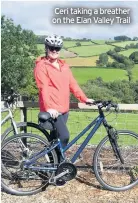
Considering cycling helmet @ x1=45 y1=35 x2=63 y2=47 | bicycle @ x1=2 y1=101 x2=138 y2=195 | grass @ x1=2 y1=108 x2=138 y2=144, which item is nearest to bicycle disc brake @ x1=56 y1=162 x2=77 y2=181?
bicycle @ x1=2 y1=101 x2=138 y2=195

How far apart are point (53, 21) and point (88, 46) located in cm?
608

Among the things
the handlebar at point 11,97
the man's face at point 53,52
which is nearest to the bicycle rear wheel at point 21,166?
the handlebar at point 11,97

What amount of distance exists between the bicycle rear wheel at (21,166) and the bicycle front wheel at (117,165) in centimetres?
59

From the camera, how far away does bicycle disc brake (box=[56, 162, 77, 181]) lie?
391cm

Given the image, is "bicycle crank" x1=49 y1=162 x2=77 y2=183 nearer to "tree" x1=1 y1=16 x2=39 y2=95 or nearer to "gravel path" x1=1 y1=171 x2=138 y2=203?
"gravel path" x1=1 y1=171 x2=138 y2=203

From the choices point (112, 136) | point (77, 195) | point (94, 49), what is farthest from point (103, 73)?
point (77, 195)

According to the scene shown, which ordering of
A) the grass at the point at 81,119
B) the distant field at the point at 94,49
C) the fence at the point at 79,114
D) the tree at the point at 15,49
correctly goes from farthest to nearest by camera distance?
the tree at the point at 15,49, the distant field at the point at 94,49, the fence at the point at 79,114, the grass at the point at 81,119

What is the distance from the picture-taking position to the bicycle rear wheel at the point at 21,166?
152 inches

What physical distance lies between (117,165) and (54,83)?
4.33 ft

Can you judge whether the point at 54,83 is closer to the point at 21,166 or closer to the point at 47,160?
the point at 47,160

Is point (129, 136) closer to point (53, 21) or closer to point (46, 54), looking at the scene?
point (46, 54)

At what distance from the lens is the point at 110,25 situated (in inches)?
204

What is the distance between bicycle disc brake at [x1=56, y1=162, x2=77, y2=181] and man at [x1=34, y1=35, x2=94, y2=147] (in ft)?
0.74

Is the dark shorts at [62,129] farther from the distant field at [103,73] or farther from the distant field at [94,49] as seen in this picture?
the distant field at [103,73]
